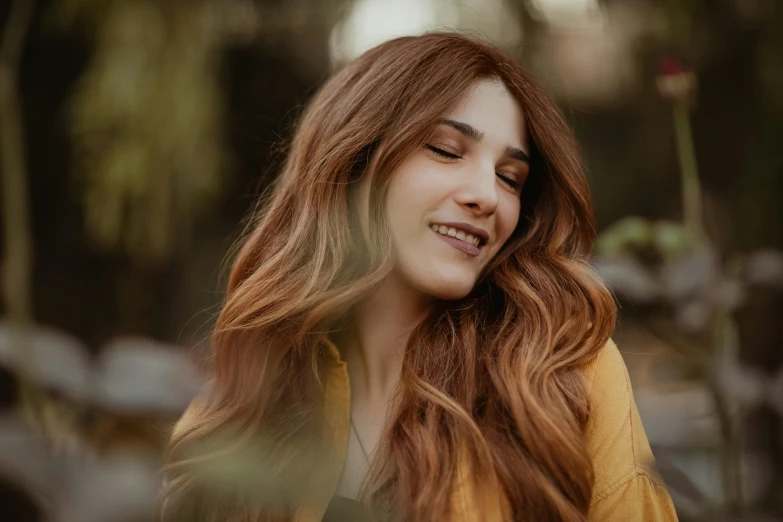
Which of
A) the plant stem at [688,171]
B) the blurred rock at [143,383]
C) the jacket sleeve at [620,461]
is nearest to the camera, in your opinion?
the jacket sleeve at [620,461]

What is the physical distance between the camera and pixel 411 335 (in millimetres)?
1138

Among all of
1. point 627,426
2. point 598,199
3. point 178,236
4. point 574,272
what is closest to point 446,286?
point 574,272

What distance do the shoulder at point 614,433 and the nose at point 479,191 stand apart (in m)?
0.26

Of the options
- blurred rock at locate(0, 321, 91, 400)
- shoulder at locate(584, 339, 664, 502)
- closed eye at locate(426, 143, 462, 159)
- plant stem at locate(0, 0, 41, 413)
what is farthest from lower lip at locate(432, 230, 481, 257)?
plant stem at locate(0, 0, 41, 413)

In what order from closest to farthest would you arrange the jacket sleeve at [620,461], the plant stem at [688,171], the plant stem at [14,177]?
the jacket sleeve at [620,461] → the plant stem at [688,171] → the plant stem at [14,177]

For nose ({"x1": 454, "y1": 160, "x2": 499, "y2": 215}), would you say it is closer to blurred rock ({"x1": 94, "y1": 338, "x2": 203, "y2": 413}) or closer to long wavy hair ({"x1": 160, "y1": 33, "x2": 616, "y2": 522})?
long wavy hair ({"x1": 160, "y1": 33, "x2": 616, "y2": 522})

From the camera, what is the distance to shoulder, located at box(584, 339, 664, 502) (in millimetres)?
918

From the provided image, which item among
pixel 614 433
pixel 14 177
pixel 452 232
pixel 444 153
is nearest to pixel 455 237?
pixel 452 232

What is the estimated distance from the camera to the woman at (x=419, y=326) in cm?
95

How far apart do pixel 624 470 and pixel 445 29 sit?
0.77 metres

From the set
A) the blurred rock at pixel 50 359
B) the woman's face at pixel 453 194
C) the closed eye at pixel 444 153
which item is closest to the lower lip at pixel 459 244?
the woman's face at pixel 453 194

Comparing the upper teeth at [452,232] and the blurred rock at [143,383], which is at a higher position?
the upper teeth at [452,232]

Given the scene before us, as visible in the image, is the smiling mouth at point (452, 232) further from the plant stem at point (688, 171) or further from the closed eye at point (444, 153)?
the plant stem at point (688, 171)

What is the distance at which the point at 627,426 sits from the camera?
938 mm
